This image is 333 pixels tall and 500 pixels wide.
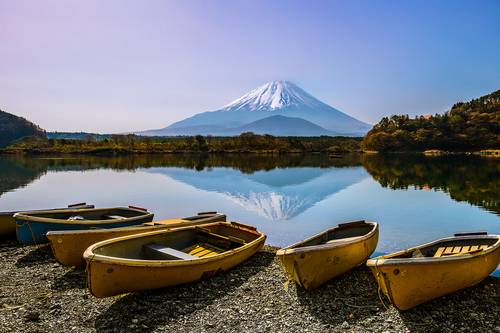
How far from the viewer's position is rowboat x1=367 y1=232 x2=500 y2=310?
7641mm

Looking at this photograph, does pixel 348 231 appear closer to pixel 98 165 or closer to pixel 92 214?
pixel 92 214

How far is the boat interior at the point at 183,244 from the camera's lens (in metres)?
9.76

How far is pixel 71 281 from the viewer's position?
10.1 meters

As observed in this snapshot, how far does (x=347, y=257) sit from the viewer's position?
10031mm

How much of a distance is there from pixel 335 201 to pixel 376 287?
810 inches

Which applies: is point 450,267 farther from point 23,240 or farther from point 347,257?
point 23,240

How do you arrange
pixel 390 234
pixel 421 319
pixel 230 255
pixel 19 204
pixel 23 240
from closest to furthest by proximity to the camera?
pixel 421 319
pixel 230 255
pixel 23 240
pixel 390 234
pixel 19 204

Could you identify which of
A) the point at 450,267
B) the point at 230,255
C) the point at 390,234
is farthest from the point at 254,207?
the point at 450,267

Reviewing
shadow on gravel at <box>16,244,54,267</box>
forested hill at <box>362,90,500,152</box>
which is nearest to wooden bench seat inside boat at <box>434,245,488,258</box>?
shadow on gravel at <box>16,244,54,267</box>

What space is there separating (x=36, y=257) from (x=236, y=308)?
25.7 feet

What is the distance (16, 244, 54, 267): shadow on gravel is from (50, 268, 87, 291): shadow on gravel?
183 centimetres

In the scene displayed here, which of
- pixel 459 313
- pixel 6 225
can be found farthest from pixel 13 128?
pixel 459 313

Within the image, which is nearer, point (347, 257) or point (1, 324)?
point (1, 324)

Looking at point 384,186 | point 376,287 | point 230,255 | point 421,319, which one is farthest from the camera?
point 384,186
